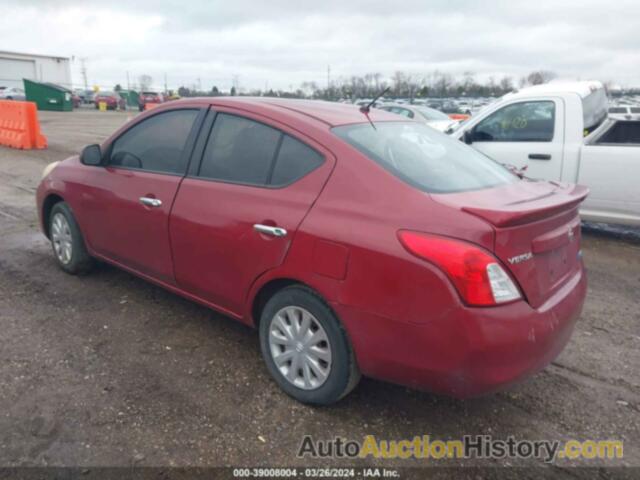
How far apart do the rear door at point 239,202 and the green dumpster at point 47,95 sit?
38.9 metres

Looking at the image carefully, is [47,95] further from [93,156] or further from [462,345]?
[462,345]

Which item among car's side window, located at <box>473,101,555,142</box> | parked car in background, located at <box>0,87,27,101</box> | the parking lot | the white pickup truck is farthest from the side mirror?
parked car in background, located at <box>0,87,27,101</box>

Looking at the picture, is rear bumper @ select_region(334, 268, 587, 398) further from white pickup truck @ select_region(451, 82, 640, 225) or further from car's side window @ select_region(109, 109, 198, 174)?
white pickup truck @ select_region(451, 82, 640, 225)

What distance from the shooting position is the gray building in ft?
191

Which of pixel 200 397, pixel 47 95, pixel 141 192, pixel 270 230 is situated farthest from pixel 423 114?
pixel 47 95

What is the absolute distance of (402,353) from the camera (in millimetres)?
2516

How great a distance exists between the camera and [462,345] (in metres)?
2.34

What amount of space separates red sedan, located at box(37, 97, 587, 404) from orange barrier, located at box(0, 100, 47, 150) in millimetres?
11862

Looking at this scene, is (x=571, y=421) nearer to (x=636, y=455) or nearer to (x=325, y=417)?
(x=636, y=455)

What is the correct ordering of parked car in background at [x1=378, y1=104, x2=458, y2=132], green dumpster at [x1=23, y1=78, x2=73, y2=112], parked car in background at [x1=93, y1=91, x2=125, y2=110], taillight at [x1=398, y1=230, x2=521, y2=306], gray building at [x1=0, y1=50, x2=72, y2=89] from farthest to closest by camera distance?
gray building at [x1=0, y1=50, x2=72, y2=89]
parked car in background at [x1=93, y1=91, x2=125, y2=110]
green dumpster at [x1=23, y1=78, x2=73, y2=112]
parked car in background at [x1=378, y1=104, x2=458, y2=132]
taillight at [x1=398, y1=230, x2=521, y2=306]

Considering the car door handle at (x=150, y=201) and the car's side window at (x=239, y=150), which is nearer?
the car's side window at (x=239, y=150)

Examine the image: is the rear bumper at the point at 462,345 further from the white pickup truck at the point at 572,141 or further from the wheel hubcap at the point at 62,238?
the white pickup truck at the point at 572,141

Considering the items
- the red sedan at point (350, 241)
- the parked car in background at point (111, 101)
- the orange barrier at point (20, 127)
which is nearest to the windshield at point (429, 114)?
the red sedan at point (350, 241)

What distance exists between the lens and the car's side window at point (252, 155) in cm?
301
